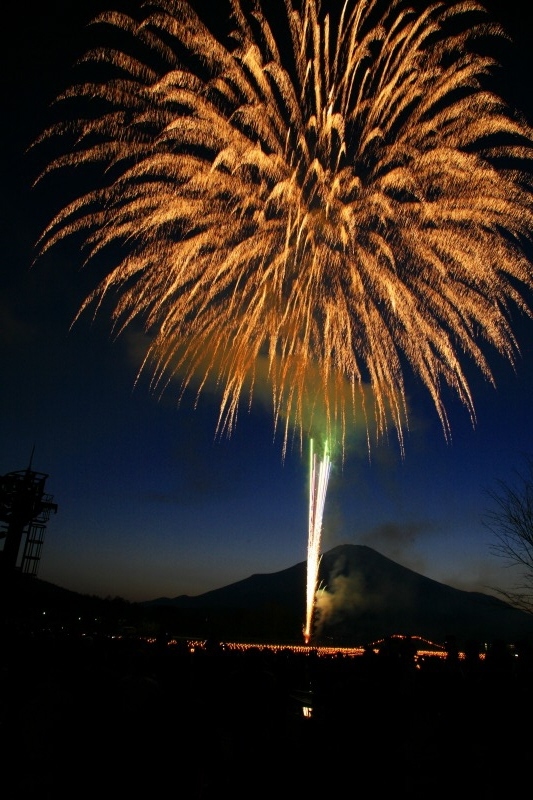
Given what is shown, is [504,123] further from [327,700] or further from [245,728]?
[245,728]

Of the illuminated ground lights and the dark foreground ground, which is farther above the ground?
the illuminated ground lights

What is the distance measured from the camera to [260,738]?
4.89 metres

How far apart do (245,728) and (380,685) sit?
2.73m

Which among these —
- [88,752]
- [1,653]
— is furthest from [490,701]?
[1,653]

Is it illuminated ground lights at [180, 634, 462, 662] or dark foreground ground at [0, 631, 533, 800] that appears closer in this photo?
dark foreground ground at [0, 631, 533, 800]

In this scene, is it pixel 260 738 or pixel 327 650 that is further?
pixel 327 650

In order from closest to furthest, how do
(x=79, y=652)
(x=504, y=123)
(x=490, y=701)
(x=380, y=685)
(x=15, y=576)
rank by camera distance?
(x=490, y=701) → (x=380, y=685) → (x=79, y=652) → (x=504, y=123) → (x=15, y=576)

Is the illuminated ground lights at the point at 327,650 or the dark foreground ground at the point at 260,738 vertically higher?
the illuminated ground lights at the point at 327,650

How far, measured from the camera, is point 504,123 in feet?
43.4

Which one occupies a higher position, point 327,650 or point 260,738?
point 327,650

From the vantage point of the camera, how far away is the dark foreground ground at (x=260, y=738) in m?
3.75

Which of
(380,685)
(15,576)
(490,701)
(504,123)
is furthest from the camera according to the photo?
(15,576)

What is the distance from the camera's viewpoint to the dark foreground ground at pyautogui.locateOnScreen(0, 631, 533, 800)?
3.75 m

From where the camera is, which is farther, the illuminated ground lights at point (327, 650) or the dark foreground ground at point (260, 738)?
the illuminated ground lights at point (327, 650)
